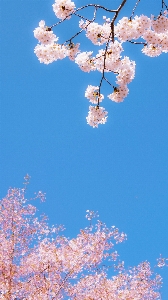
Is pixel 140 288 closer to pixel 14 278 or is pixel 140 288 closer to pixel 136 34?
pixel 14 278

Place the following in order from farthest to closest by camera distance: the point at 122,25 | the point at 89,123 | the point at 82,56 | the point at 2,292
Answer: the point at 2,292
the point at 89,123
the point at 82,56
the point at 122,25

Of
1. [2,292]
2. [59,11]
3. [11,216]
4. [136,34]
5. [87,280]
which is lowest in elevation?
[2,292]

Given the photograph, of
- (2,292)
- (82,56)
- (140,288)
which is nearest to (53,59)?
(82,56)

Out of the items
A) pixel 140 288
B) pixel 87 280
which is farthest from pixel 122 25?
pixel 140 288

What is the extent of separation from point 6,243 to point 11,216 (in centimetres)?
127

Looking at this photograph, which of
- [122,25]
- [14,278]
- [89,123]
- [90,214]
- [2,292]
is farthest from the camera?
[90,214]

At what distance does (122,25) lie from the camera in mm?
4309

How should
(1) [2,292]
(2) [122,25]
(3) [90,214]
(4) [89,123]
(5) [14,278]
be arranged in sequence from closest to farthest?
(2) [122,25] < (4) [89,123] < (1) [2,292] < (5) [14,278] < (3) [90,214]

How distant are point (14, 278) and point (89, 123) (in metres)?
7.86

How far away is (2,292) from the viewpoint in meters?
9.86

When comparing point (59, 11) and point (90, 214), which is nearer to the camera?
point (59, 11)

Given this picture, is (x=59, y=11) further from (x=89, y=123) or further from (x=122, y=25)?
(x=89, y=123)

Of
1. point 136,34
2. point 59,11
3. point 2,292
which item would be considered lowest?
point 2,292

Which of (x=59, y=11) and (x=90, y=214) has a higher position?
(x=90, y=214)
